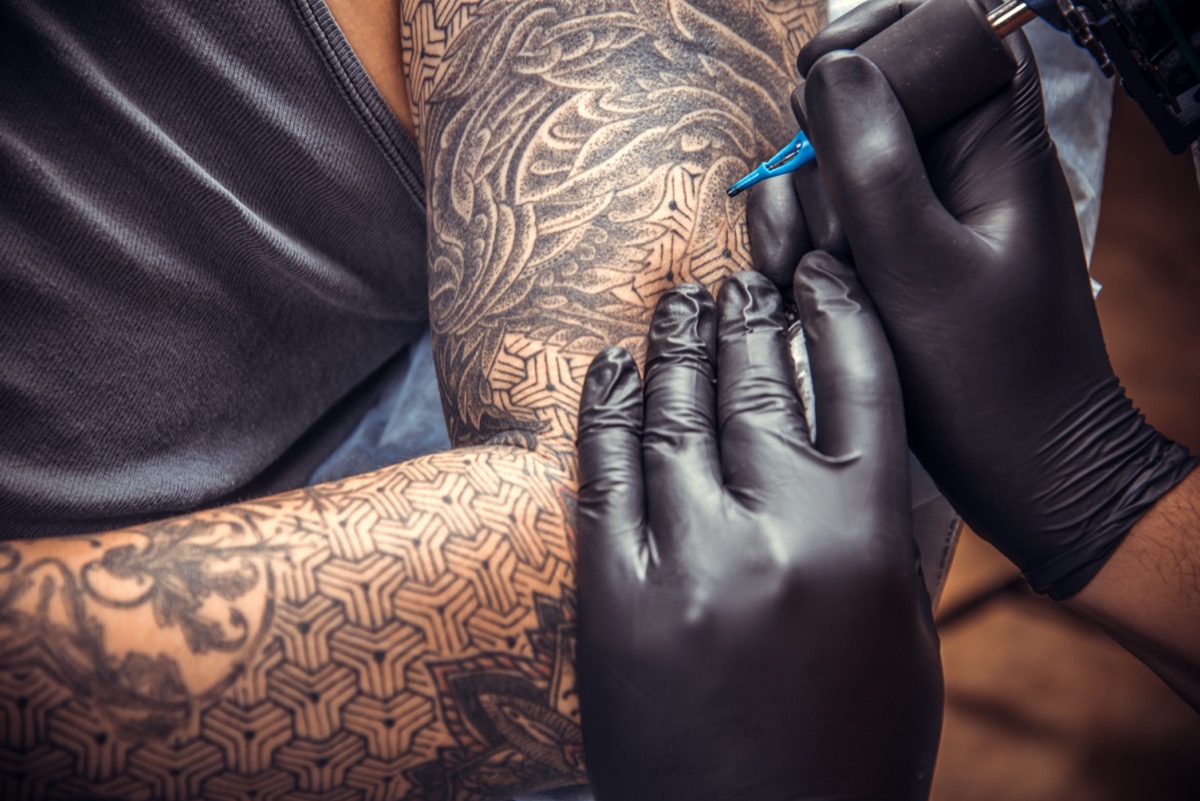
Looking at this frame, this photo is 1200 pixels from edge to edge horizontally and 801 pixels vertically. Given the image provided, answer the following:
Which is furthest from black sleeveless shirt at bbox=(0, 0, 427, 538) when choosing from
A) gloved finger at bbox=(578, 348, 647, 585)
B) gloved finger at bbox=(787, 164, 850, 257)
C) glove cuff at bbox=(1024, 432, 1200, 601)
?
glove cuff at bbox=(1024, 432, 1200, 601)

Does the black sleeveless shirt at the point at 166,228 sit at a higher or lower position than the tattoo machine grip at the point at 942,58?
higher

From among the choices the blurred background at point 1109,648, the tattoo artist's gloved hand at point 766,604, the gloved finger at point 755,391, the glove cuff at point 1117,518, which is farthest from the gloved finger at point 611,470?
the blurred background at point 1109,648

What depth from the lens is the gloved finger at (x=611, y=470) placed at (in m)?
0.88

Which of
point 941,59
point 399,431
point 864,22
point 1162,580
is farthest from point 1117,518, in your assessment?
point 399,431

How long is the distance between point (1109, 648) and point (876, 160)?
141 centimetres

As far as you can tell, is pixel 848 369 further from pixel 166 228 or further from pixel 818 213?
pixel 166 228

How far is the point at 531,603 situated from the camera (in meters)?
0.88

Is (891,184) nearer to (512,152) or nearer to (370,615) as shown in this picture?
(512,152)

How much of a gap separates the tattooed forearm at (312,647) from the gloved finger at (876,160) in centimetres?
53

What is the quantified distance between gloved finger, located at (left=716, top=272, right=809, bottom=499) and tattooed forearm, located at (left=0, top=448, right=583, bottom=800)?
24 centimetres

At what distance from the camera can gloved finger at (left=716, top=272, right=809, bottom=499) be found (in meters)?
0.90

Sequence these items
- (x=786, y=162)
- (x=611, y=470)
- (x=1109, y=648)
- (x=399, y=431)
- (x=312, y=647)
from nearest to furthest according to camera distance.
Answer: (x=312, y=647) → (x=611, y=470) → (x=786, y=162) → (x=399, y=431) → (x=1109, y=648)

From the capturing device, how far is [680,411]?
37.7 inches

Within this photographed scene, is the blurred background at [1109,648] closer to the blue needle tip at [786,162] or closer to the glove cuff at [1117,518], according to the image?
the glove cuff at [1117,518]
